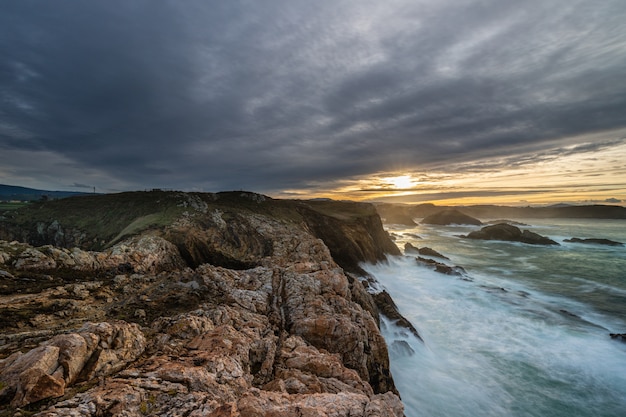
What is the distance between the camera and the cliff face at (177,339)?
5.93 meters

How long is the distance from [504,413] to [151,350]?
18.9 m

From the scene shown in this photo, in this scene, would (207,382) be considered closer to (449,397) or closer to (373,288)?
(449,397)

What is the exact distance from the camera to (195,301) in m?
12.1

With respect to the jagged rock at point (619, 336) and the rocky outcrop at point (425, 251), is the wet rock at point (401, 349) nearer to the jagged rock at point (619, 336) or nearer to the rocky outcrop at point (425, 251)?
the jagged rock at point (619, 336)

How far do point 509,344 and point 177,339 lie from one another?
26.0 metres

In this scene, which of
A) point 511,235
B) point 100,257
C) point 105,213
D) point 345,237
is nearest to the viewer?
point 100,257

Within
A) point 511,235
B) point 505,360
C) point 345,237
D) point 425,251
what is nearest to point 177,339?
point 505,360

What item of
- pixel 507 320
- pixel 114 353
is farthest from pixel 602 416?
pixel 114 353

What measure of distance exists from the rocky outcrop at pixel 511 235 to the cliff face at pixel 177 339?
84.4 m

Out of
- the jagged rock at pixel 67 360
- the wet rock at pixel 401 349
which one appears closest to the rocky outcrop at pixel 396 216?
the wet rock at pixel 401 349

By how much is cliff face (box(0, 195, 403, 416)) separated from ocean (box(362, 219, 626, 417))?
16.1 ft

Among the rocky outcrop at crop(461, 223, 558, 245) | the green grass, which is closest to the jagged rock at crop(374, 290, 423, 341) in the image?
the green grass

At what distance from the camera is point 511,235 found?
270ft

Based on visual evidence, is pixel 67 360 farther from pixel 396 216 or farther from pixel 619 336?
pixel 396 216
